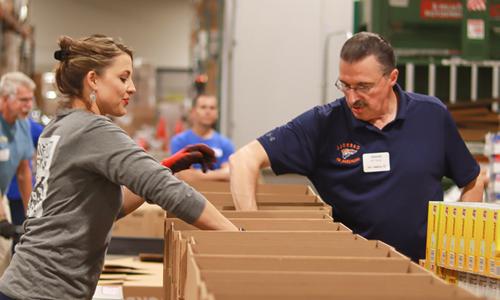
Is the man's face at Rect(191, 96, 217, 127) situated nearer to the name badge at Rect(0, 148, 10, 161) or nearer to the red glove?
the name badge at Rect(0, 148, 10, 161)

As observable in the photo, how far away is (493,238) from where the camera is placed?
263 cm

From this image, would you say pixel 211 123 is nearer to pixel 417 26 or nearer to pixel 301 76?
pixel 301 76

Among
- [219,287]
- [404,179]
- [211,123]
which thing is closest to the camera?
[219,287]

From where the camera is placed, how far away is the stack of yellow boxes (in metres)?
2.63

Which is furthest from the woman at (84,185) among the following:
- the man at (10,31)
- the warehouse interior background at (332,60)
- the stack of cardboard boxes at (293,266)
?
the man at (10,31)

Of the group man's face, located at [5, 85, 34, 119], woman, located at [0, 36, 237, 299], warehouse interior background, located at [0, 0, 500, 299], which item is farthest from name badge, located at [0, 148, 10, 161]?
woman, located at [0, 36, 237, 299]

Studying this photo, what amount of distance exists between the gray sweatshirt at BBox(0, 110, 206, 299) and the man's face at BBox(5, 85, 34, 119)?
3.76m

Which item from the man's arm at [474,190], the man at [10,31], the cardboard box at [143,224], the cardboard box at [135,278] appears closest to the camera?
the man's arm at [474,190]

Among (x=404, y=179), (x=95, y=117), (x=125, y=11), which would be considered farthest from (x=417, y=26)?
(x=125, y=11)

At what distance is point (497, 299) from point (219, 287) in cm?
121

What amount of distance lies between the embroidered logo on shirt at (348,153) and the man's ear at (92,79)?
117cm

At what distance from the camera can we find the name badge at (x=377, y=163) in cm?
338

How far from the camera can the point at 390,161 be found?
3.37 metres

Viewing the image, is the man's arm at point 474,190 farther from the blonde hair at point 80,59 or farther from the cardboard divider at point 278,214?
the blonde hair at point 80,59
